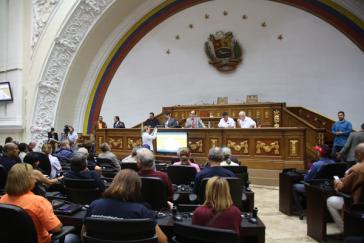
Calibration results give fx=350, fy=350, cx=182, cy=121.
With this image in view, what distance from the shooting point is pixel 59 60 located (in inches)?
396

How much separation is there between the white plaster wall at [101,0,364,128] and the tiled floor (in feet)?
20.5

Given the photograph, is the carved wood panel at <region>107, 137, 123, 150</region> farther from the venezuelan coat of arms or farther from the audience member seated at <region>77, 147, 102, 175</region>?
the venezuelan coat of arms

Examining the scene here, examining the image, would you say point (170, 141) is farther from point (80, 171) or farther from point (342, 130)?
point (80, 171)

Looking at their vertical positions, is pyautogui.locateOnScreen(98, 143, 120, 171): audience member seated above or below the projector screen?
below

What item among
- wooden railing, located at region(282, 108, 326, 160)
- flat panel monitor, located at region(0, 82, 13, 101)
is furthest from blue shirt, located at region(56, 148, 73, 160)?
wooden railing, located at region(282, 108, 326, 160)

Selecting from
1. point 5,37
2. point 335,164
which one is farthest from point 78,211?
point 5,37

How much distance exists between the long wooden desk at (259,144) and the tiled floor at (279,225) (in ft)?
4.27

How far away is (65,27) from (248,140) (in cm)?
603

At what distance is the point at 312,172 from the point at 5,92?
8808mm

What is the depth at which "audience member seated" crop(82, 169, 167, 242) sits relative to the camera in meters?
2.15

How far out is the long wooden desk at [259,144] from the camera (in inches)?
280

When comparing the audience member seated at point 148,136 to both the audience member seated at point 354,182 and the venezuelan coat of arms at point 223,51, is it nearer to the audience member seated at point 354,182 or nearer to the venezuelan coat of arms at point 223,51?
the venezuelan coat of arms at point 223,51

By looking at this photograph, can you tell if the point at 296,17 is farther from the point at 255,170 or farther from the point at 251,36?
the point at 255,170

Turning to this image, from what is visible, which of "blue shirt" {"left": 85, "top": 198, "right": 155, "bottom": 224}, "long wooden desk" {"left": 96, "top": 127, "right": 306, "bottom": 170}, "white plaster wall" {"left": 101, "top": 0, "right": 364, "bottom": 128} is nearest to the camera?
"blue shirt" {"left": 85, "top": 198, "right": 155, "bottom": 224}
